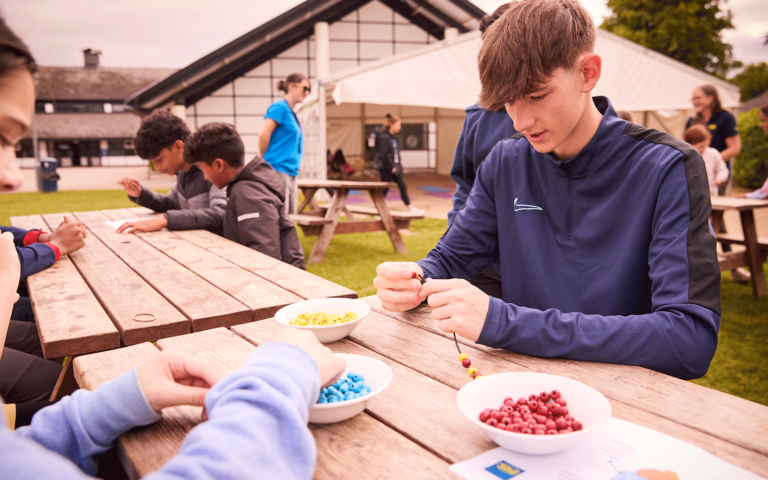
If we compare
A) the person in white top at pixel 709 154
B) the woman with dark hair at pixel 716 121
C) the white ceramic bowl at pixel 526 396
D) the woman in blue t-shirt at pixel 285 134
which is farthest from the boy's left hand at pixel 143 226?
the woman with dark hair at pixel 716 121

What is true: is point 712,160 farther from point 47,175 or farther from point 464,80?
point 47,175

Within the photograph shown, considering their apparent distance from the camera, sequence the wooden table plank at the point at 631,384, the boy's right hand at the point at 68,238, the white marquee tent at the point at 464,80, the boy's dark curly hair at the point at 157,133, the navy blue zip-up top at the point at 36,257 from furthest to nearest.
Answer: the white marquee tent at the point at 464,80, the boy's dark curly hair at the point at 157,133, the boy's right hand at the point at 68,238, the navy blue zip-up top at the point at 36,257, the wooden table plank at the point at 631,384

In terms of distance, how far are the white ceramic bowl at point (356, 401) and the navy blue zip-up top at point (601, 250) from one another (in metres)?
0.30

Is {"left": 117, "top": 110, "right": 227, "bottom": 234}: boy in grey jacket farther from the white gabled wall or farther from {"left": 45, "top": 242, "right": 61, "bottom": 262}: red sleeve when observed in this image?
the white gabled wall

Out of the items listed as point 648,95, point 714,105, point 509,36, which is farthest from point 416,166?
point 509,36

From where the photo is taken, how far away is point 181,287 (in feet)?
6.30

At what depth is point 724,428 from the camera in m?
0.87

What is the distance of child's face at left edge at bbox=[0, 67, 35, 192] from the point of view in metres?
0.73

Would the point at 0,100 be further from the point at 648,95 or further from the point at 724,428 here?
the point at 648,95

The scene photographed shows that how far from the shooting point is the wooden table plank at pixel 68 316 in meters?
1.41

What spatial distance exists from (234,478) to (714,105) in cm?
638

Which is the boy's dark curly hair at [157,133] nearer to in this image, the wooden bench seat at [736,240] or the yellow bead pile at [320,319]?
the yellow bead pile at [320,319]

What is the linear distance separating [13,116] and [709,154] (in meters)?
6.02

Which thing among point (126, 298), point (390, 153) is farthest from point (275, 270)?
point (390, 153)
